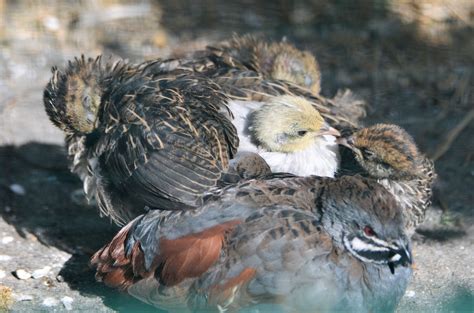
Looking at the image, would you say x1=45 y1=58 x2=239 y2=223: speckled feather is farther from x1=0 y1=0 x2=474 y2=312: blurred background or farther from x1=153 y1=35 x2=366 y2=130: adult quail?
x1=0 y1=0 x2=474 y2=312: blurred background

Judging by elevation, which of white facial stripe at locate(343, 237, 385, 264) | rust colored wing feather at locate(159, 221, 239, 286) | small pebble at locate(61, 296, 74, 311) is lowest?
small pebble at locate(61, 296, 74, 311)

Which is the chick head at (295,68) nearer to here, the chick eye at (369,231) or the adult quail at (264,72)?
the adult quail at (264,72)

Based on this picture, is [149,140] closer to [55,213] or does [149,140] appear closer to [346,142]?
[346,142]

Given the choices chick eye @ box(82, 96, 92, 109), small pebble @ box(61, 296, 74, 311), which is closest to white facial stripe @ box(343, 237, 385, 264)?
small pebble @ box(61, 296, 74, 311)

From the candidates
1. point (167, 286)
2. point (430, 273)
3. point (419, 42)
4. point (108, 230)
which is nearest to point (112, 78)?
point (108, 230)

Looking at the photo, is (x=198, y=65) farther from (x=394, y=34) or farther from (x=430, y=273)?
(x=394, y=34)
